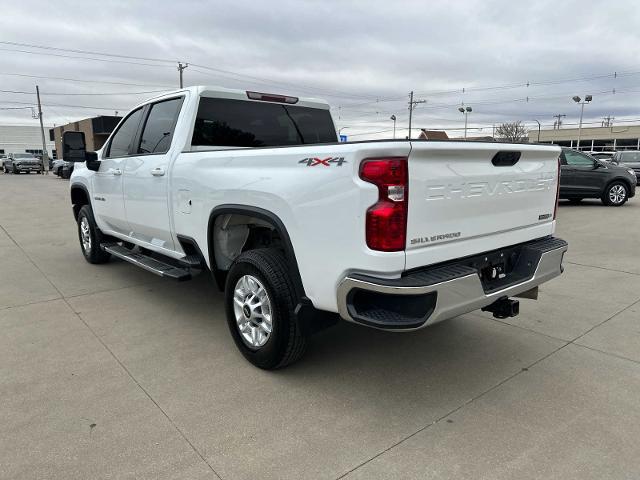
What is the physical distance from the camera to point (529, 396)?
3.21 m

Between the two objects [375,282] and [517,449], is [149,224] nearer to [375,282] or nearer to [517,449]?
[375,282]

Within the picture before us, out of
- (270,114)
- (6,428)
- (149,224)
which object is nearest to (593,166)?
(270,114)

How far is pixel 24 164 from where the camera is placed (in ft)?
134

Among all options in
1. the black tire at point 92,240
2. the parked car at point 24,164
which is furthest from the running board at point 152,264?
the parked car at point 24,164

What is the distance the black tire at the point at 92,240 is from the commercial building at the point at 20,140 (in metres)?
89.6

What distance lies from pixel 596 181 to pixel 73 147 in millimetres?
13066

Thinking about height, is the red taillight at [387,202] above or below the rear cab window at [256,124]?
below

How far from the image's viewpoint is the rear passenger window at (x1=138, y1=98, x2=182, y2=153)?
457 cm

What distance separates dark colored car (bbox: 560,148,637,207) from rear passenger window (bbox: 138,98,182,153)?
11.8 m

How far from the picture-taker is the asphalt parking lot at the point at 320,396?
255cm

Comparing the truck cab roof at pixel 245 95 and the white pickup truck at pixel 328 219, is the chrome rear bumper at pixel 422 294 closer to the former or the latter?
the white pickup truck at pixel 328 219

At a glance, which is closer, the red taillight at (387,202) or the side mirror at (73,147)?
the red taillight at (387,202)

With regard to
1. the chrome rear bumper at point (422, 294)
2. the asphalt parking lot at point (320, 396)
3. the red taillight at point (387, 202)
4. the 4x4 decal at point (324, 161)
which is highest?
the 4x4 decal at point (324, 161)

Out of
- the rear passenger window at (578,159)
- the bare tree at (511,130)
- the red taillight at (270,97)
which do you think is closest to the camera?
the red taillight at (270,97)
